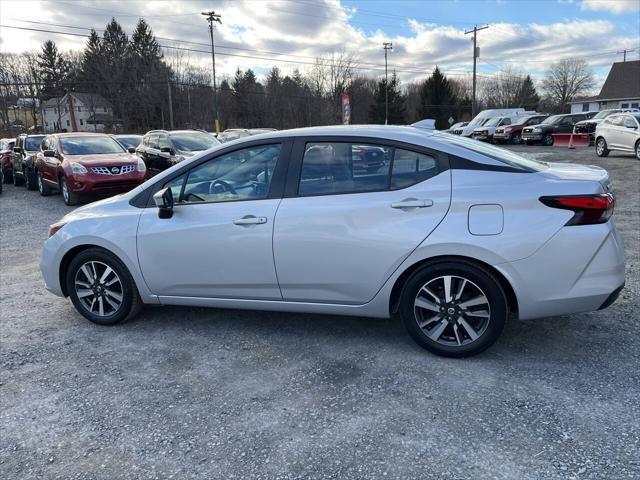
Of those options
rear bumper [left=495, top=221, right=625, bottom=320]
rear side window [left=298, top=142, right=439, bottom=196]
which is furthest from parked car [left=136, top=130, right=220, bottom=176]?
rear bumper [left=495, top=221, right=625, bottom=320]

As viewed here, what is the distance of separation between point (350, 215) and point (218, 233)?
105cm

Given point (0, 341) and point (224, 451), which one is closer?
point (224, 451)

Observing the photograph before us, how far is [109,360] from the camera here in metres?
3.63

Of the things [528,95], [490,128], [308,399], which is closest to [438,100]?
[528,95]

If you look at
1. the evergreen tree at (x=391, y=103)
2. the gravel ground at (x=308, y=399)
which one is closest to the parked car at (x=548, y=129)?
the gravel ground at (x=308, y=399)

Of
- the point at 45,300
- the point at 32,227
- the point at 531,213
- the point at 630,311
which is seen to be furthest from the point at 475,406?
the point at 32,227

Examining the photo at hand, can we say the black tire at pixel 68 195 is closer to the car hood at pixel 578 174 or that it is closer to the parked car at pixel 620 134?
the car hood at pixel 578 174

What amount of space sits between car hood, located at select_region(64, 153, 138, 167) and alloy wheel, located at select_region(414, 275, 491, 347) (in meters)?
9.88

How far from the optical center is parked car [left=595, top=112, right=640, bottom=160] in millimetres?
17312

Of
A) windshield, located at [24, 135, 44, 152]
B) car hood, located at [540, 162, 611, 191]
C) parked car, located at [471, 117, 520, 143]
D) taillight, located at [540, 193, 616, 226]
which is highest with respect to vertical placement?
parked car, located at [471, 117, 520, 143]

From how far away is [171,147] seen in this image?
14172 mm

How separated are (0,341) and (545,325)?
4.55 meters

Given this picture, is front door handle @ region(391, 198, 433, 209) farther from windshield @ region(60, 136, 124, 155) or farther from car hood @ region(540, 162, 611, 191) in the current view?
windshield @ region(60, 136, 124, 155)

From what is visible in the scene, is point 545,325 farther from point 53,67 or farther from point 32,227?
point 53,67
